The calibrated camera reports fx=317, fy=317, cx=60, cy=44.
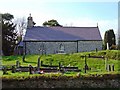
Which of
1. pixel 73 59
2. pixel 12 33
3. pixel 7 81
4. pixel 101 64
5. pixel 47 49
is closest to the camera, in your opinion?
pixel 7 81

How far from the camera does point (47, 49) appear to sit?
1759 inches

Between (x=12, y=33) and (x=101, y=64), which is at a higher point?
(x=12, y=33)

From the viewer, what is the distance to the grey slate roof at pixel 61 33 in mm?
45322

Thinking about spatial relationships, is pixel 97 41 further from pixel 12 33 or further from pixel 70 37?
pixel 12 33

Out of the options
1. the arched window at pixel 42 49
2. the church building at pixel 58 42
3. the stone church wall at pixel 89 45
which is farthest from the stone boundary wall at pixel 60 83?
the stone church wall at pixel 89 45

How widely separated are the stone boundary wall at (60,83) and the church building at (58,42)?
78.5 ft

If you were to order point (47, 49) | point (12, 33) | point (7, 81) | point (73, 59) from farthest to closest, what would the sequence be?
point (12, 33), point (47, 49), point (73, 59), point (7, 81)

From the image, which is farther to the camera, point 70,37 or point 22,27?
point 22,27

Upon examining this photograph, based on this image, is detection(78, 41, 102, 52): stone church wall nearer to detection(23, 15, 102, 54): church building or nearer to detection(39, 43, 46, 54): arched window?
detection(23, 15, 102, 54): church building

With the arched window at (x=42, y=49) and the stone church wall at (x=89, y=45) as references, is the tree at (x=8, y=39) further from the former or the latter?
the stone church wall at (x=89, y=45)

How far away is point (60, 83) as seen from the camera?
810 inches

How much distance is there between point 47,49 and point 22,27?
25961mm

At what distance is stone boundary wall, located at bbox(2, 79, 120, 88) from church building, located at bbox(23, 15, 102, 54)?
942 inches

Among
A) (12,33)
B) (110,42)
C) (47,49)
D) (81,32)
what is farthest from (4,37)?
(110,42)
